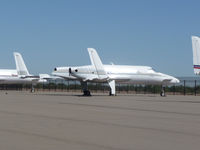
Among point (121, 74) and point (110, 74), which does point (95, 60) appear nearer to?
point (110, 74)

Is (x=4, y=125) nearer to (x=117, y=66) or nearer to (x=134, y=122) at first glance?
(x=134, y=122)

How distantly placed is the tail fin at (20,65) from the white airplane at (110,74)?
27418 mm

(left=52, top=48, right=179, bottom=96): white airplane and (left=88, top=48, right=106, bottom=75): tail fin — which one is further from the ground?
(left=88, top=48, right=106, bottom=75): tail fin

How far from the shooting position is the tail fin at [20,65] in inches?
2530

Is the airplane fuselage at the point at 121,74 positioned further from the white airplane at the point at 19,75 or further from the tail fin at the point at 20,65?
the tail fin at the point at 20,65

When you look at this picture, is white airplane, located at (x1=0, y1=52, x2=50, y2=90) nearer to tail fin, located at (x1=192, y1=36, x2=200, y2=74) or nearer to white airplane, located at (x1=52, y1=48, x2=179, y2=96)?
white airplane, located at (x1=52, y1=48, x2=179, y2=96)

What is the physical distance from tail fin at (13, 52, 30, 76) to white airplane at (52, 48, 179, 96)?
90.0 feet

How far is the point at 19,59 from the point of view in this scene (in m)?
66.9

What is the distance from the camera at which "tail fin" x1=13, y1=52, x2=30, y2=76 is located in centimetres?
6425

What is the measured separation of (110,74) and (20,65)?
3033cm

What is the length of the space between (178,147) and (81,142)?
7.27 feet

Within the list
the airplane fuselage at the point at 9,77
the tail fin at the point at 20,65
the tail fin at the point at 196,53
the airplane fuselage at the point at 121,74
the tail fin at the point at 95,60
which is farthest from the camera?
the airplane fuselage at the point at 9,77

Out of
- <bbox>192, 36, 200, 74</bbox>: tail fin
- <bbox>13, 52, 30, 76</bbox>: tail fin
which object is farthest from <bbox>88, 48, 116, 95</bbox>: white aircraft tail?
<bbox>13, 52, 30, 76</bbox>: tail fin

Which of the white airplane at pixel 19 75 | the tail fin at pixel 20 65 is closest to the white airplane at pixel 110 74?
→ the white airplane at pixel 19 75
